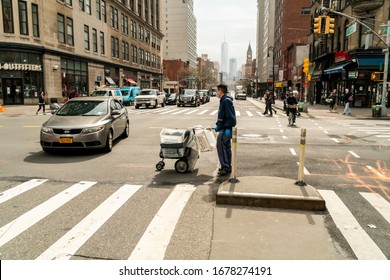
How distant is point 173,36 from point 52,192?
167m

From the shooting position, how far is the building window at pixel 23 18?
3206 cm

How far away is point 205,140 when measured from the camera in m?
8.19

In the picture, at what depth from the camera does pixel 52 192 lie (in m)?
6.55

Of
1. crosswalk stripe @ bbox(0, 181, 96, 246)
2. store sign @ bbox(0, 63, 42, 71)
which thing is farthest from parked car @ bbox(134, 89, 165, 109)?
crosswalk stripe @ bbox(0, 181, 96, 246)

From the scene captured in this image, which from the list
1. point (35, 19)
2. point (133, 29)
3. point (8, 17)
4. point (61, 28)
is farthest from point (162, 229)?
point (133, 29)

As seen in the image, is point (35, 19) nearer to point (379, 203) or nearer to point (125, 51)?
point (125, 51)

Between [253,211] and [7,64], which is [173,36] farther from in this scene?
[253,211]

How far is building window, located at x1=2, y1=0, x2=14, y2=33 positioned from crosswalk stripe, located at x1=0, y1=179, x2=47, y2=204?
29.9 meters

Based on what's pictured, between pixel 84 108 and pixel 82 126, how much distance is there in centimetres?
159

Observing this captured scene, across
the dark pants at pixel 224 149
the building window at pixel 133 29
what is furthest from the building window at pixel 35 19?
the dark pants at pixel 224 149

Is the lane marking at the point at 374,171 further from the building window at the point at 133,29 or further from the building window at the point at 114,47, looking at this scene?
the building window at the point at 133,29

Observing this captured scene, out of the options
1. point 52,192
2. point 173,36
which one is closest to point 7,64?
point 52,192

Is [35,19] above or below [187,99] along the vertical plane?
above

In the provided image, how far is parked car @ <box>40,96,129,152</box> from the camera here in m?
9.49
